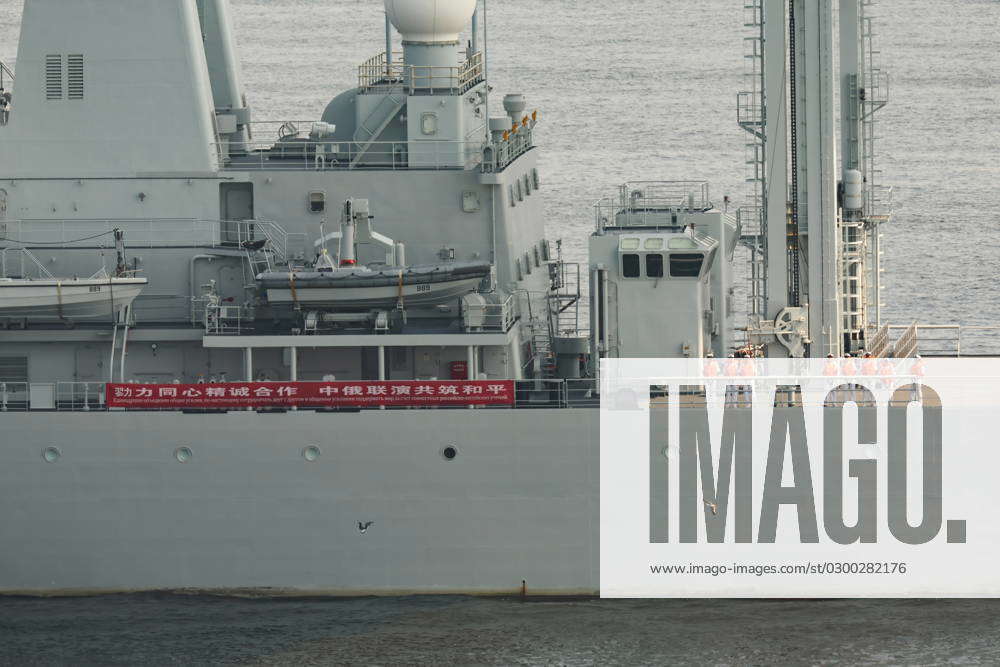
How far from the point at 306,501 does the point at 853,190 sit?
34.1 feet

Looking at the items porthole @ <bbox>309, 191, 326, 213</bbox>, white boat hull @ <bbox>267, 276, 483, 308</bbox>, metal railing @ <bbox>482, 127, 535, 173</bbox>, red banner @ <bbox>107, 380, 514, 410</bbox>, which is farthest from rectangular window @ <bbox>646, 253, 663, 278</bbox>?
porthole @ <bbox>309, 191, 326, 213</bbox>

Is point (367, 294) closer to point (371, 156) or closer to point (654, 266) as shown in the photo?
point (371, 156)

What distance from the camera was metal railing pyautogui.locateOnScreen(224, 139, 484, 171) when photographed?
33.4 metres

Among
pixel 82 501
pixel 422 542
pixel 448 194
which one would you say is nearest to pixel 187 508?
pixel 82 501

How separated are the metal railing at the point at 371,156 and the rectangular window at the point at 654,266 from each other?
11.2ft

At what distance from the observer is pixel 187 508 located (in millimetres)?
31516

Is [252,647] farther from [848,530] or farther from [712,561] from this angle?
[848,530]

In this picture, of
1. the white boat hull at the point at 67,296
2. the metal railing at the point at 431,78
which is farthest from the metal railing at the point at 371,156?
the white boat hull at the point at 67,296

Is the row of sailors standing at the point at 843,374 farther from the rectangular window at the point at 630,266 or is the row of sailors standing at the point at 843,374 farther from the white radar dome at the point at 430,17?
the white radar dome at the point at 430,17

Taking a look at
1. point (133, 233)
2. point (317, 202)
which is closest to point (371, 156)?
point (317, 202)

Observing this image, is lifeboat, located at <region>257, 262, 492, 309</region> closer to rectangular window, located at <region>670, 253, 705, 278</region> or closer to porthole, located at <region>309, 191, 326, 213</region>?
porthole, located at <region>309, 191, 326, 213</region>

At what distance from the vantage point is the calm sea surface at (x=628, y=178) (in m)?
30.3

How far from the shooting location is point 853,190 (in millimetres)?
33156

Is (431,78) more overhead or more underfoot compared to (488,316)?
more overhead
